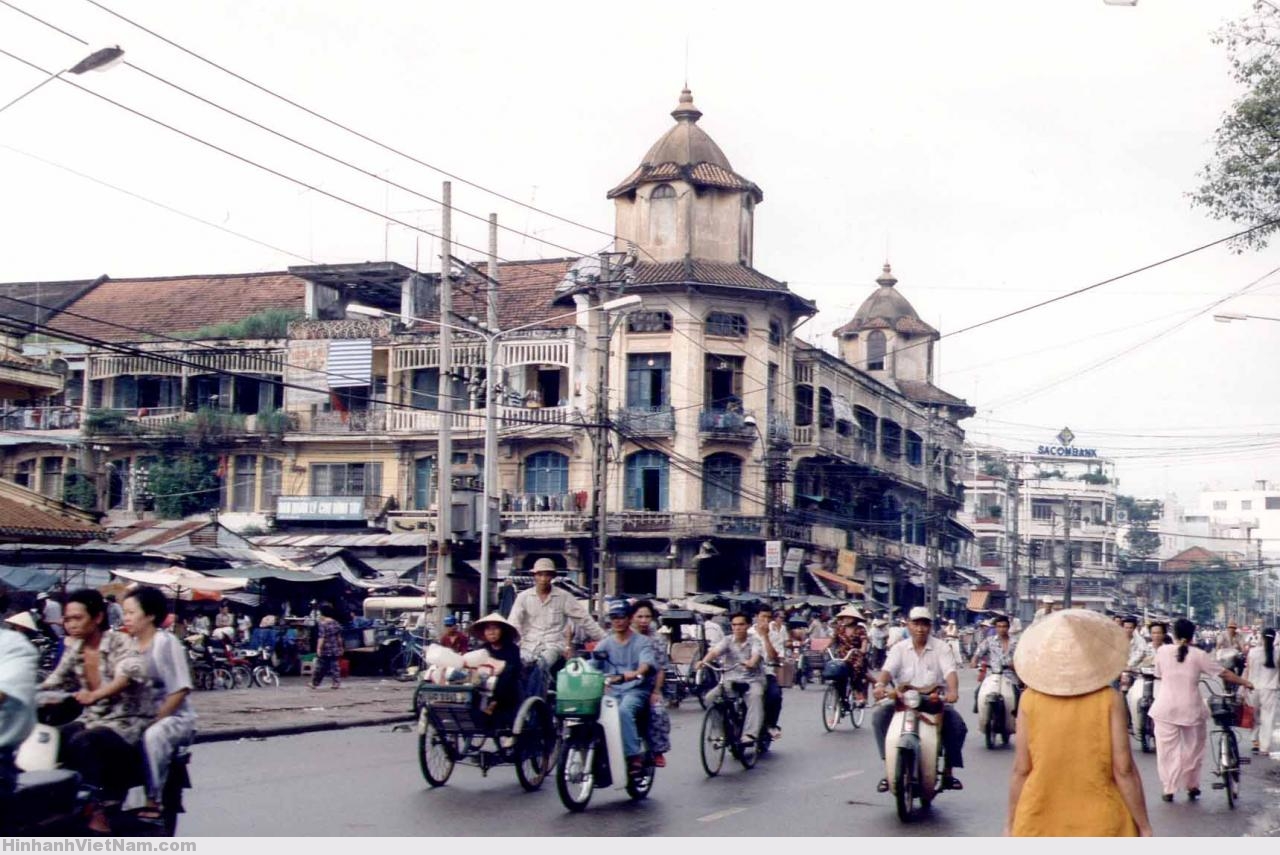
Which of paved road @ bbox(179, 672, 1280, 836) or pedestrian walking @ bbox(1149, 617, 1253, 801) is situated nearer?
paved road @ bbox(179, 672, 1280, 836)

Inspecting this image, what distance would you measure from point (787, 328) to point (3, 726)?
48.9 meters

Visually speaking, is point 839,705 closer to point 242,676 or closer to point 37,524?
point 242,676

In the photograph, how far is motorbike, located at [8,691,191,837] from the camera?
6582 millimetres

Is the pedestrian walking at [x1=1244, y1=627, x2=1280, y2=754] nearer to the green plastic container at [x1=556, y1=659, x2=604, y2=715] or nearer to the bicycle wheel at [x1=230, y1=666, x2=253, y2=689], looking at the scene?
the green plastic container at [x1=556, y1=659, x2=604, y2=715]

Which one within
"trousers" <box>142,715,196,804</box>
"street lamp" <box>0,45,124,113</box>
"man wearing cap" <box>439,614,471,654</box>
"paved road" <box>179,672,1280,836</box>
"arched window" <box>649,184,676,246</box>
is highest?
"arched window" <box>649,184,676,246</box>

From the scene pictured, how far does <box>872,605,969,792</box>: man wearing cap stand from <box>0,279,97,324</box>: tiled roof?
53.1 meters

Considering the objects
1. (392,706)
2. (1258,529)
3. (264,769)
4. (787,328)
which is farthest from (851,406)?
(1258,529)

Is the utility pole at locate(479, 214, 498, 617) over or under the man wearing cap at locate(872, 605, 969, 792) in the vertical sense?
over

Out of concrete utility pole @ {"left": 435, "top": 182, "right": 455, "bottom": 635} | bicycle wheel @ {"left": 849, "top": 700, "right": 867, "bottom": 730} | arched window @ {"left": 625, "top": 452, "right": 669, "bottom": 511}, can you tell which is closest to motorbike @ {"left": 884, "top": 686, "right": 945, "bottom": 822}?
bicycle wheel @ {"left": 849, "top": 700, "right": 867, "bottom": 730}

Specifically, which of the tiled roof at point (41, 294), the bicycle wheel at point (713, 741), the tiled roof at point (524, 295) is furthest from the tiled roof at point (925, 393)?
the bicycle wheel at point (713, 741)

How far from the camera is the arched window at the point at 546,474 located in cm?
5191

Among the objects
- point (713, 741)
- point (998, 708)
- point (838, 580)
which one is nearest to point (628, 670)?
point (713, 741)

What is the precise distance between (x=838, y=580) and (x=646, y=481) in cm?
873

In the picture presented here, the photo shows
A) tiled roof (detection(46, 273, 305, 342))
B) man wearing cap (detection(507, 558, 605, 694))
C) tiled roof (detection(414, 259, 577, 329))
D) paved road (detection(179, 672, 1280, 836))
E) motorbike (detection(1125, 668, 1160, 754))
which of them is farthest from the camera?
tiled roof (detection(46, 273, 305, 342))
